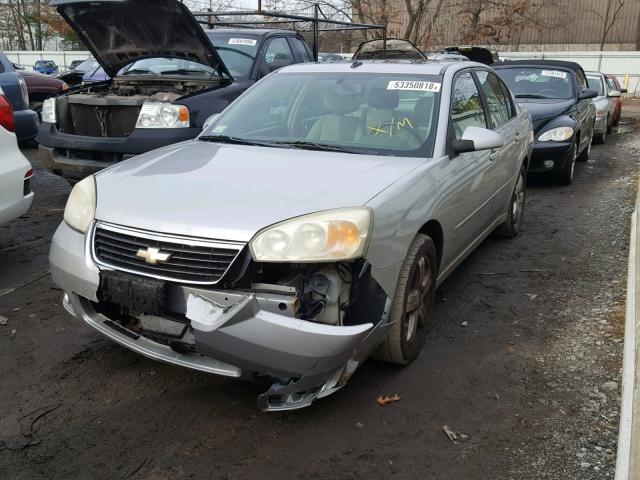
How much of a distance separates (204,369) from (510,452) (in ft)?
4.73

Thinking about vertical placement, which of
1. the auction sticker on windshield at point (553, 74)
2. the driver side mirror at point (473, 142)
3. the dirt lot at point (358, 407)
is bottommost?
the dirt lot at point (358, 407)

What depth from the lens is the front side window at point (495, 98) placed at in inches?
206

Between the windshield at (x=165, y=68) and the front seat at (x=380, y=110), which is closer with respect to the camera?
the front seat at (x=380, y=110)

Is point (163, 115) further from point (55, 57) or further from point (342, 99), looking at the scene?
point (55, 57)

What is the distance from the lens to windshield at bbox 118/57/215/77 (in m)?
7.39

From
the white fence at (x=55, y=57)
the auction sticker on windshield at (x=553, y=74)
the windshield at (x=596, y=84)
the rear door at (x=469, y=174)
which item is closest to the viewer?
the rear door at (x=469, y=174)

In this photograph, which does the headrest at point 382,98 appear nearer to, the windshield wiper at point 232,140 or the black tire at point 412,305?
the windshield wiper at point 232,140

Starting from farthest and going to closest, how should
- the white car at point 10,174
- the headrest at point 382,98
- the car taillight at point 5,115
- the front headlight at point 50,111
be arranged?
1. the front headlight at point 50,111
2. the car taillight at point 5,115
3. the white car at point 10,174
4. the headrest at point 382,98

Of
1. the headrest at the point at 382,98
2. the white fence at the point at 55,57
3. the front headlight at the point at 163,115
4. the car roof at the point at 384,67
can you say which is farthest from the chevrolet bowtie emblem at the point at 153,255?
the white fence at the point at 55,57

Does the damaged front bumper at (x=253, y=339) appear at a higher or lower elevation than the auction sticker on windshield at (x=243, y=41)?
lower

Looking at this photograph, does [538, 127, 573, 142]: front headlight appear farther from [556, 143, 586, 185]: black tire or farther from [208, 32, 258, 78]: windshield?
[208, 32, 258, 78]: windshield

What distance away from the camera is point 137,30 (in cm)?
678

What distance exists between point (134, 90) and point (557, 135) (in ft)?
17.5

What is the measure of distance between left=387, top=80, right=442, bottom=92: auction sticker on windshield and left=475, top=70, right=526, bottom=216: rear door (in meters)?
0.90
